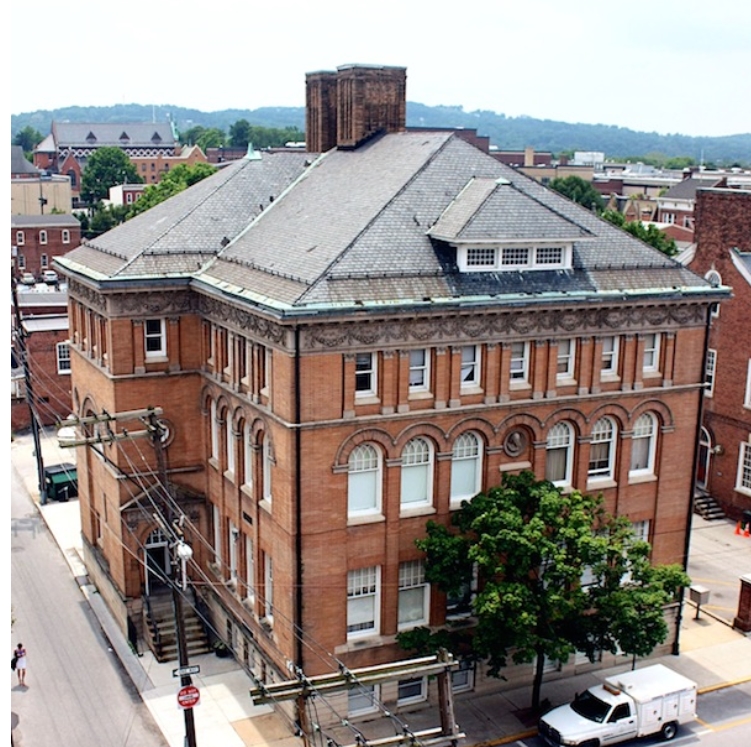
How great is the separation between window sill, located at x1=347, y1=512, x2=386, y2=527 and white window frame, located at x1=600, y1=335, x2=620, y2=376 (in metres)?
9.46

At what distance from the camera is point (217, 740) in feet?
104

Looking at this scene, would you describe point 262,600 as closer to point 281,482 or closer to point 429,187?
point 281,482

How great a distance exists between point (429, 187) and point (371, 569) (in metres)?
13.5

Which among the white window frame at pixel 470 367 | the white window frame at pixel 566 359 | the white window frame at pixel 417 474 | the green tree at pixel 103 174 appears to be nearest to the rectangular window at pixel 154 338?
the white window frame at pixel 417 474

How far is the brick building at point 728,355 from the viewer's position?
52.0 metres

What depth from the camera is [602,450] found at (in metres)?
35.8

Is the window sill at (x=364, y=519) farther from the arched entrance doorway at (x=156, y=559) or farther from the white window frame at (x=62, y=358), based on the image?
the white window frame at (x=62, y=358)

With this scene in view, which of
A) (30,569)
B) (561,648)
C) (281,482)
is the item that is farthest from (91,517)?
(561,648)

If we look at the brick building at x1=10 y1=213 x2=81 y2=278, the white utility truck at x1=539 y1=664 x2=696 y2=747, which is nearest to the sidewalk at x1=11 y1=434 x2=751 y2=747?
the white utility truck at x1=539 y1=664 x2=696 y2=747

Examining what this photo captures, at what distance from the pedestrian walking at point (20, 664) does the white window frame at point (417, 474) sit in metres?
14.8

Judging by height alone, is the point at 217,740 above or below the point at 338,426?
below

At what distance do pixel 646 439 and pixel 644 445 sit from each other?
0.76 feet

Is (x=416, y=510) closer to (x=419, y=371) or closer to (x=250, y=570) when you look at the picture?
(x=419, y=371)

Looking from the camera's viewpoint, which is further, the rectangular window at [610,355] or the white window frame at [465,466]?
the rectangular window at [610,355]
